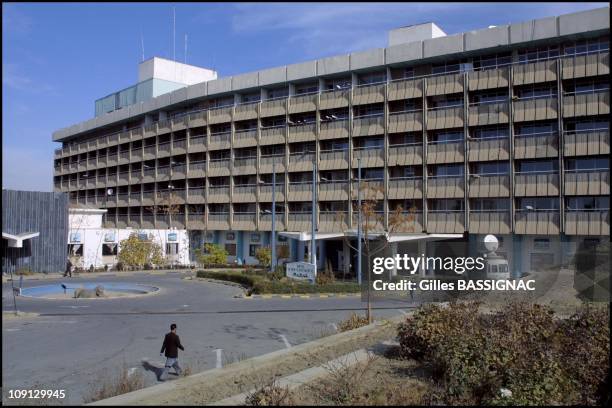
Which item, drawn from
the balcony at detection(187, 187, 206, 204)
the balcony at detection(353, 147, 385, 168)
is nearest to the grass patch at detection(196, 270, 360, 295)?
the balcony at detection(353, 147, 385, 168)

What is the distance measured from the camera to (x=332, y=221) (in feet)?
169

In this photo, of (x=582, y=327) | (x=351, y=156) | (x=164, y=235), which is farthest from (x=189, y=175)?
(x=582, y=327)

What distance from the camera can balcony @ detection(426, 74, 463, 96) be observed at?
148ft

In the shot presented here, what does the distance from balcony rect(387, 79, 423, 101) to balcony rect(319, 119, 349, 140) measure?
16.9 ft

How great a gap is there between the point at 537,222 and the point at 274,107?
89.8ft

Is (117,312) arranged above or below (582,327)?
below

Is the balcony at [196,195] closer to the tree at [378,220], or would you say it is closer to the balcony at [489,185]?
the tree at [378,220]

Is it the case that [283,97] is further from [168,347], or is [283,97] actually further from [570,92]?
[168,347]

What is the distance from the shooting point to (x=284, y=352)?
12.0 m

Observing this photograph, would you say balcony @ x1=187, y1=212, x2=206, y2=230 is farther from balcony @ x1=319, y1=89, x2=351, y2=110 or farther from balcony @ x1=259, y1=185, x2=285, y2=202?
balcony @ x1=319, y1=89, x2=351, y2=110

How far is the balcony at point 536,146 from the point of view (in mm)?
40781

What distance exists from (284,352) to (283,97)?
46.1 meters

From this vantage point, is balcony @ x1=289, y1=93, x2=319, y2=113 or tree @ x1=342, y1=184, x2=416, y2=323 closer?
tree @ x1=342, y1=184, x2=416, y2=323

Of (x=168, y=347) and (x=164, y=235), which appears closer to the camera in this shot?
(x=168, y=347)
